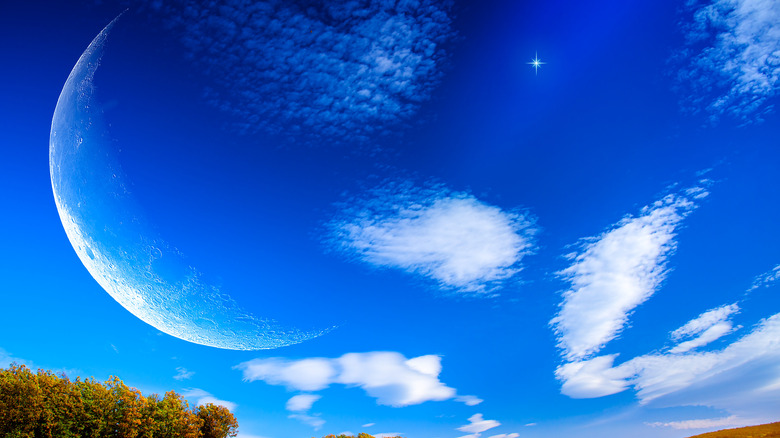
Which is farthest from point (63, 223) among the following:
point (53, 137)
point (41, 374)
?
point (41, 374)

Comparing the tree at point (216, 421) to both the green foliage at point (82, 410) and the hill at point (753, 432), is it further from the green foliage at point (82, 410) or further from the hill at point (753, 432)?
the hill at point (753, 432)

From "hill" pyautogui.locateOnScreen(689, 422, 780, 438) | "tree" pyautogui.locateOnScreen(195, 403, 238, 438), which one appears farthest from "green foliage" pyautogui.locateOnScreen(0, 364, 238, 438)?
"hill" pyautogui.locateOnScreen(689, 422, 780, 438)

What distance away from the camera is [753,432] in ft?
169

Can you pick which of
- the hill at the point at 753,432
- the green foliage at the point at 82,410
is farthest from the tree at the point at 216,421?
the hill at the point at 753,432

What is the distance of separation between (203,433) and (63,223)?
39657mm

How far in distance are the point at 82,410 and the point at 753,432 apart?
3478 inches

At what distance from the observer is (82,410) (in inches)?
1670

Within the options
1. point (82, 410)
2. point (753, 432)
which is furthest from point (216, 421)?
point (753, 432)

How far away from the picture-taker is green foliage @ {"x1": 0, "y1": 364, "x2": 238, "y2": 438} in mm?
37844

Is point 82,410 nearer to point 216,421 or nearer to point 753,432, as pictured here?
point 216,421

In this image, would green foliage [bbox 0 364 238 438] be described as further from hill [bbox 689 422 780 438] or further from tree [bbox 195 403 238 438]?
hill [bbox 689 422 780 438]

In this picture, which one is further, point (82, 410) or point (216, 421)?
point (216, 421)

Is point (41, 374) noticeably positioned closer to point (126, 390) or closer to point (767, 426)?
point (126, 390)

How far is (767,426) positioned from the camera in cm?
5269
